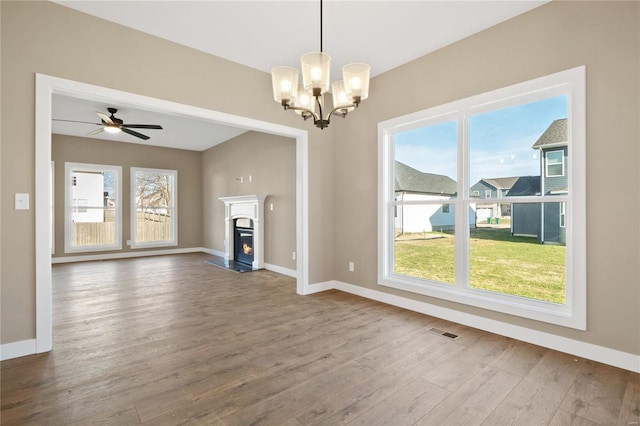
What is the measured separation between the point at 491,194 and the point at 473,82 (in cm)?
117

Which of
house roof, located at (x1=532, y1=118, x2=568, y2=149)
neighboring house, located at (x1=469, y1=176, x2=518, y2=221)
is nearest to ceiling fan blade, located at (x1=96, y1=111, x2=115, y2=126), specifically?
neighboring house, located at (x1=469, y1=176, x2=518, y2=221)

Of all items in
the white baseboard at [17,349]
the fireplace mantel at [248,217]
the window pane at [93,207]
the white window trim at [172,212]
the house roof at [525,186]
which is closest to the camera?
the white baseboard at [17,349]

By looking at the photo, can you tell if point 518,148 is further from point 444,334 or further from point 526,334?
point 444,334

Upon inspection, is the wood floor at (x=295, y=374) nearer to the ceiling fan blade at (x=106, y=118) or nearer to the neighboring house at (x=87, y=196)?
the ceiling fan blade at (x=106, y=118)

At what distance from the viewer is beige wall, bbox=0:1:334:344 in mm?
2490

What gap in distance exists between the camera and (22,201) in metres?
2.55

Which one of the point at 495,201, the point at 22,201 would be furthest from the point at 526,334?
the point at 22,201

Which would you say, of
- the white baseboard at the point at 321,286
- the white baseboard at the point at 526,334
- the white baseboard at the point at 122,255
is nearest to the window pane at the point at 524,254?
the white baseboard at the point at 526,334

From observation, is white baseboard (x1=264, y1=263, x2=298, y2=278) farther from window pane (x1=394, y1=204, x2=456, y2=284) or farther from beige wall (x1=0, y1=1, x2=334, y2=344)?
beige wall (x1=0, y1=1, x2=334, y2=344)

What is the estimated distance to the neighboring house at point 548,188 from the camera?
2.73m

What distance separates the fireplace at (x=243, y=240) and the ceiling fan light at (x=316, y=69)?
16.1ft

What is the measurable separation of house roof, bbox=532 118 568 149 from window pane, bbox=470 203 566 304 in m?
0.56

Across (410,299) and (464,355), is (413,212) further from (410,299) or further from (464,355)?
(464,355)

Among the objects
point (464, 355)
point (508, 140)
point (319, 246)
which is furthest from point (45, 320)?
point (508, 140)
